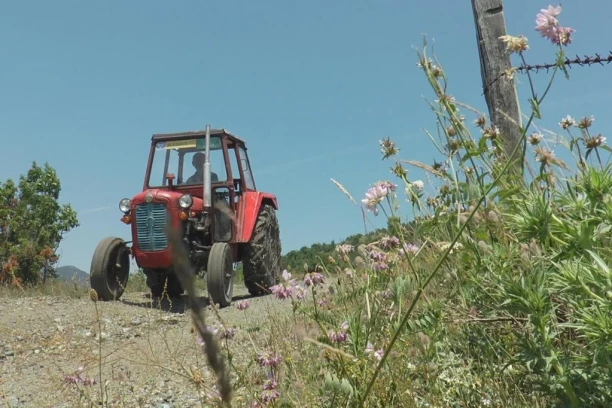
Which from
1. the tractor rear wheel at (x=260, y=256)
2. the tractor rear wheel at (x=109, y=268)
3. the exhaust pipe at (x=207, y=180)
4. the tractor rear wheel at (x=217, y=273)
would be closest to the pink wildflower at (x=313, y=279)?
the tractor rear wheel at (x=217, y=273)

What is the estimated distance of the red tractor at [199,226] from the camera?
7.84 meters

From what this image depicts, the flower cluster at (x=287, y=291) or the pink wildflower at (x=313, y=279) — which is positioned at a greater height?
the pink wildflower at (x=313, y=279)

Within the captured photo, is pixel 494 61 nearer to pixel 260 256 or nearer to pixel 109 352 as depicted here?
pixel 109 352

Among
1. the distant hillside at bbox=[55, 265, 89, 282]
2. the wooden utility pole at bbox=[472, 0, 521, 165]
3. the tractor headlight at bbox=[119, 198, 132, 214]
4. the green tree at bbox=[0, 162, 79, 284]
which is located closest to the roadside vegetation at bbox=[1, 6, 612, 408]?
the wooden utility pole at bbox=[472, 0, 521, 165]

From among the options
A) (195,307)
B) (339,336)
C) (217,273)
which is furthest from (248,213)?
(195,307)

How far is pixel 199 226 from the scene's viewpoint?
815 centimetres

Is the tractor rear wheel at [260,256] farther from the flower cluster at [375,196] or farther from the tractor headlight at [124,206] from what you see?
the flower cluster at [375,196]

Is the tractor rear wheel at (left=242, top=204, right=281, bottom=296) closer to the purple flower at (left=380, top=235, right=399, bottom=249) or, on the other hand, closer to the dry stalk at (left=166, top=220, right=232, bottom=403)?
the purple flower at (left=380, top=235, right=399, bottom=249)

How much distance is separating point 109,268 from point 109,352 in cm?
343

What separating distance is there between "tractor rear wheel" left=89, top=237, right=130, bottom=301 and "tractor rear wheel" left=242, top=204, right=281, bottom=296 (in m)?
1.69

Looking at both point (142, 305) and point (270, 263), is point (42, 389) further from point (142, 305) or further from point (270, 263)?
point (270, 263)

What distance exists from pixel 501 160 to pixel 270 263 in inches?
281

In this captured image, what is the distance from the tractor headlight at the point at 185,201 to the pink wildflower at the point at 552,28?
20.3ft

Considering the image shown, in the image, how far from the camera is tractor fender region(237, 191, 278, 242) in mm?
8672
